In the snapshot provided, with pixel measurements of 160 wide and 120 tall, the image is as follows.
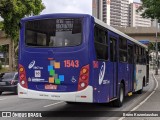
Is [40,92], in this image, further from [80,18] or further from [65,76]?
[80,18]

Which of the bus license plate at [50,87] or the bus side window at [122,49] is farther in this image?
the bus side window at [122,49]

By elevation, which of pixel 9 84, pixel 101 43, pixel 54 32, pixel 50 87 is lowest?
pixel 9 84

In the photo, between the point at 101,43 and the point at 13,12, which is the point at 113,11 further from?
the point at 101,43

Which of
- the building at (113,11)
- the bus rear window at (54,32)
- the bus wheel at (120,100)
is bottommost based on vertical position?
the bus wheel at (120,100)

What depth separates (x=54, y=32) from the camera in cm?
1106

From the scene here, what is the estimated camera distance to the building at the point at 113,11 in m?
51.5

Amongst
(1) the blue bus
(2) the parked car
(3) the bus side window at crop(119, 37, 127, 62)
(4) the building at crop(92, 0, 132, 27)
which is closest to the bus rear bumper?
(1) the blue bus

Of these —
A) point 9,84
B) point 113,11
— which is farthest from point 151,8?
point 113,11

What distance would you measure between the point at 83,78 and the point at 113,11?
5864 cm

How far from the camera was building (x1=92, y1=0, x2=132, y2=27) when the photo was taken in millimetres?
51500

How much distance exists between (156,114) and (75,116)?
106 inches

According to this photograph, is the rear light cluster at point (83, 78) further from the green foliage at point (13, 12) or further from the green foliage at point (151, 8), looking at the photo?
the green foliage at point (13, 12)

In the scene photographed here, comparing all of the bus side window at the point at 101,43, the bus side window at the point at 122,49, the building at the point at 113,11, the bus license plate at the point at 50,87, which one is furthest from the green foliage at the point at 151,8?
the building at the point at 113,11

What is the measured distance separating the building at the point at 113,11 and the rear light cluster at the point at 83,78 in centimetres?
3791
